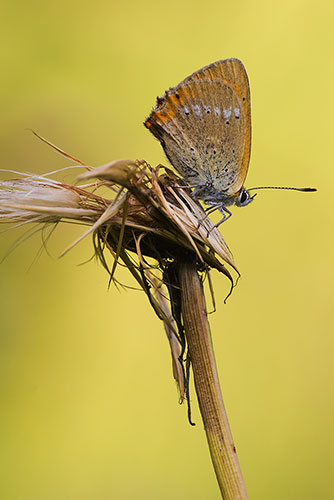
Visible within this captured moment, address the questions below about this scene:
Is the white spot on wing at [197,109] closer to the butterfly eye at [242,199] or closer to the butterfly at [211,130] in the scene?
the butterfly at [211,130]

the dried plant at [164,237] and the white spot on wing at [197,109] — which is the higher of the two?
the white spot on wing at [197,109]

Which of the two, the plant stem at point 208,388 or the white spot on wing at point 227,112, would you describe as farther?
the white spot on wing at point 227,112

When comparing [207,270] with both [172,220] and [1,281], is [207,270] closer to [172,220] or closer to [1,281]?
[172,220]

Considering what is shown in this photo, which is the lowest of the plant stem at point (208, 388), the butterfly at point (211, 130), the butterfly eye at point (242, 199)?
the plant stem at point (208, 388)

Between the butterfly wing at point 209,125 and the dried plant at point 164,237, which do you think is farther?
the butterfly wing at point 209,125

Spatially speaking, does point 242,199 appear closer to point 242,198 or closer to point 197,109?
point 242,198

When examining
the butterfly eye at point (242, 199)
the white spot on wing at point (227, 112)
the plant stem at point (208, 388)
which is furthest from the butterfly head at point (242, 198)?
the plant stem at point (208, 388)

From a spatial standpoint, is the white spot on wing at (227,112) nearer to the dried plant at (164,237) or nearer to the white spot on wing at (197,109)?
the white spot on wing at (197,109)

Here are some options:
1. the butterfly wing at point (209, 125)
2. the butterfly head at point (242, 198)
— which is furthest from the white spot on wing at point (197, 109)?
the butterfly head at point (242, 198)

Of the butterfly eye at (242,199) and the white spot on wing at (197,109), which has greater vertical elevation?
the white spot on wing at (197,109)
